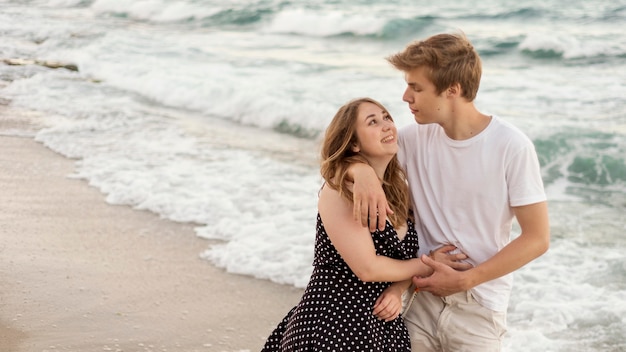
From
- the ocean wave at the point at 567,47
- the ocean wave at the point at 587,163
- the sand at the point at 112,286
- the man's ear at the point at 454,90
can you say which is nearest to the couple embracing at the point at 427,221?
the man's ear at the point at 454,90

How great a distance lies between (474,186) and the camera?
3191 mm

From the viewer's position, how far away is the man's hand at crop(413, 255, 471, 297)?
3133 millimetres

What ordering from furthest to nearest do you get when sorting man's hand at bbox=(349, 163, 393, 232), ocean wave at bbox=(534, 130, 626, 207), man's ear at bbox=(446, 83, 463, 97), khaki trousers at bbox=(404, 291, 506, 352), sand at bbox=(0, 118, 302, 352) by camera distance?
ocean wave at bbox=(534, 130, 626, 207)
sand at bbox=(0, 118, 302, 352)
khaki trousers at bbox=(404, 291, 506, 352)
man's ear at bbox=(446, 83, 463, 97)
man's hand at bbox=(349, 163, 393, 232)

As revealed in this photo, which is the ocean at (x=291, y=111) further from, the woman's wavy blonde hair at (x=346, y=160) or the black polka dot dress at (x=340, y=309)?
the black polka dot dress at (x=340, y=309)

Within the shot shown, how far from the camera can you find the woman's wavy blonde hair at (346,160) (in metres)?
3.15

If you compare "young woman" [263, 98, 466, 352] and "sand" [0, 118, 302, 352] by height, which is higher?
"young woman" [263, 98, 466, 352]

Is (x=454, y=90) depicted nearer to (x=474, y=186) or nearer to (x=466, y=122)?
(x=466, y=122)

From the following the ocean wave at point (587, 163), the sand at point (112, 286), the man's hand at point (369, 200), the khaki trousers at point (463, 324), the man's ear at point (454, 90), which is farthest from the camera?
the ocean wave at point (587, 163)

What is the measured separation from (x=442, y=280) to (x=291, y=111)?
8.58 metres

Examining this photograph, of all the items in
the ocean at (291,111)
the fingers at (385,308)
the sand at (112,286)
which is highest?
the fingers at (385,308)

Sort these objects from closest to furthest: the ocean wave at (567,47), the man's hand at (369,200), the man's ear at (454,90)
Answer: the man's hand at (369,200)
the man's ear at (454,90)
the ocean wave at (567,47)

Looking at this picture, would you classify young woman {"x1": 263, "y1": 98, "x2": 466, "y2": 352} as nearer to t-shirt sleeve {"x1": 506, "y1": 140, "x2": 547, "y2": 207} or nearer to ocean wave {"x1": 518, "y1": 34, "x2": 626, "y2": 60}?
t-shirt sleeve {"x1": 506, "y1": 140, "x2": 547, "y2": 207}

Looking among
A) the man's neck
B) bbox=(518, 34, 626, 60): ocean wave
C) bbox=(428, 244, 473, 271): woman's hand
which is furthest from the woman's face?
bbox=(518, 34, 626, 60): ocean wave

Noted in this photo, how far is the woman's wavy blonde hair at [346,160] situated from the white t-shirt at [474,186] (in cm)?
12
